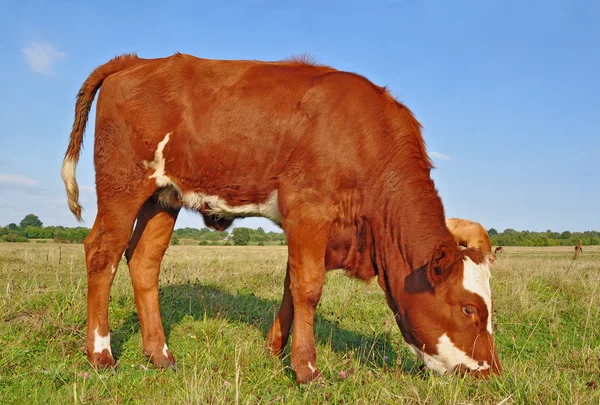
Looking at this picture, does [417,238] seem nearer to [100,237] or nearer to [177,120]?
[177,120]

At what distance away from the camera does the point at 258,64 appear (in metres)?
5.23

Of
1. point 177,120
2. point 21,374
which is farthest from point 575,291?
point 21,374

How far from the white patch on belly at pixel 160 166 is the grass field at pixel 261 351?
5.52 feet

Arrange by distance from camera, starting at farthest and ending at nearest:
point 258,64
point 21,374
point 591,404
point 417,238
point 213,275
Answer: point 213,275, point 258,64, point 417,238, point 21,374, point 591,404

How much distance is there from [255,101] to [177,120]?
0.80 m

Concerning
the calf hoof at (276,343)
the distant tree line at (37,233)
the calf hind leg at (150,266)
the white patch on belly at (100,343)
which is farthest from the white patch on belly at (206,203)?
the distant tree line at (37,233)

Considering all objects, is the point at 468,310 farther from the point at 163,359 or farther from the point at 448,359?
the point at 163,359

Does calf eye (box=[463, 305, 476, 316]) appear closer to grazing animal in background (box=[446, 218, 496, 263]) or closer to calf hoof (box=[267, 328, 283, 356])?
calf hoof (box=[267, 328, 283, 356])

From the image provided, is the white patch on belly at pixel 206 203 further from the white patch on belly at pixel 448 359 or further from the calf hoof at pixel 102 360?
the white patch on belly at pixel 448 359

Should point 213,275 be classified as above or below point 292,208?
below

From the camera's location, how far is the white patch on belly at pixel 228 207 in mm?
4777

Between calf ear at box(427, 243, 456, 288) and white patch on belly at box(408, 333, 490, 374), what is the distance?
477 mm

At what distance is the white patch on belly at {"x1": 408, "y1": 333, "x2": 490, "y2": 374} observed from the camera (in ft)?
13.8

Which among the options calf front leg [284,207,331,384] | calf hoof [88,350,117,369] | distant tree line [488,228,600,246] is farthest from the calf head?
distant tree line [488,228,600,246]
